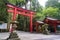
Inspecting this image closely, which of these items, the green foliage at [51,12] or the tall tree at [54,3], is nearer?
the green foliage at [51,12]

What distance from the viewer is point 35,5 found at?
93.0 feet

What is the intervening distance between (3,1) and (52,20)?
44.7 ft

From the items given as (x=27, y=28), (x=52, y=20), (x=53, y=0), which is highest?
(x=53, y=0)

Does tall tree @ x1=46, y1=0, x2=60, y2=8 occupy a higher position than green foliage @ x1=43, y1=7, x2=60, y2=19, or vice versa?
tall tree @ x1=46, y1=0, x2=60, y2=8

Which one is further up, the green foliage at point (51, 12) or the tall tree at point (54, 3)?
the tall tree at point (54, 3)

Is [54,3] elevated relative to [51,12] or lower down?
elevated

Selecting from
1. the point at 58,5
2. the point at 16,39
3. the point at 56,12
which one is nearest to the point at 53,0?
the point at 58,5

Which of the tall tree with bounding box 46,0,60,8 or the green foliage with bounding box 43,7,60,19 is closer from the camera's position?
the green foliage with bounding box 43,7,60,19

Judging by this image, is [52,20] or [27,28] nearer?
[52,20]

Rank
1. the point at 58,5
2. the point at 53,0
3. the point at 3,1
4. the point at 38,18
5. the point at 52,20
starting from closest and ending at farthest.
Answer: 1. the point at 3,1
2. the point at 52,20
3. the point at 38,18
4. the point at 58,5
5. the point at 53,0

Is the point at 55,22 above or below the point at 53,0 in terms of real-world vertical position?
below

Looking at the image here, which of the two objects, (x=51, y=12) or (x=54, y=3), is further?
(x=54, y=3)

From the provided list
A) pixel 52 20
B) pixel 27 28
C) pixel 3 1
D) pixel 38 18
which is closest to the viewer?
pixel 3 1

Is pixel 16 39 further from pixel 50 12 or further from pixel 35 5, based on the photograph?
pixel 35 5
